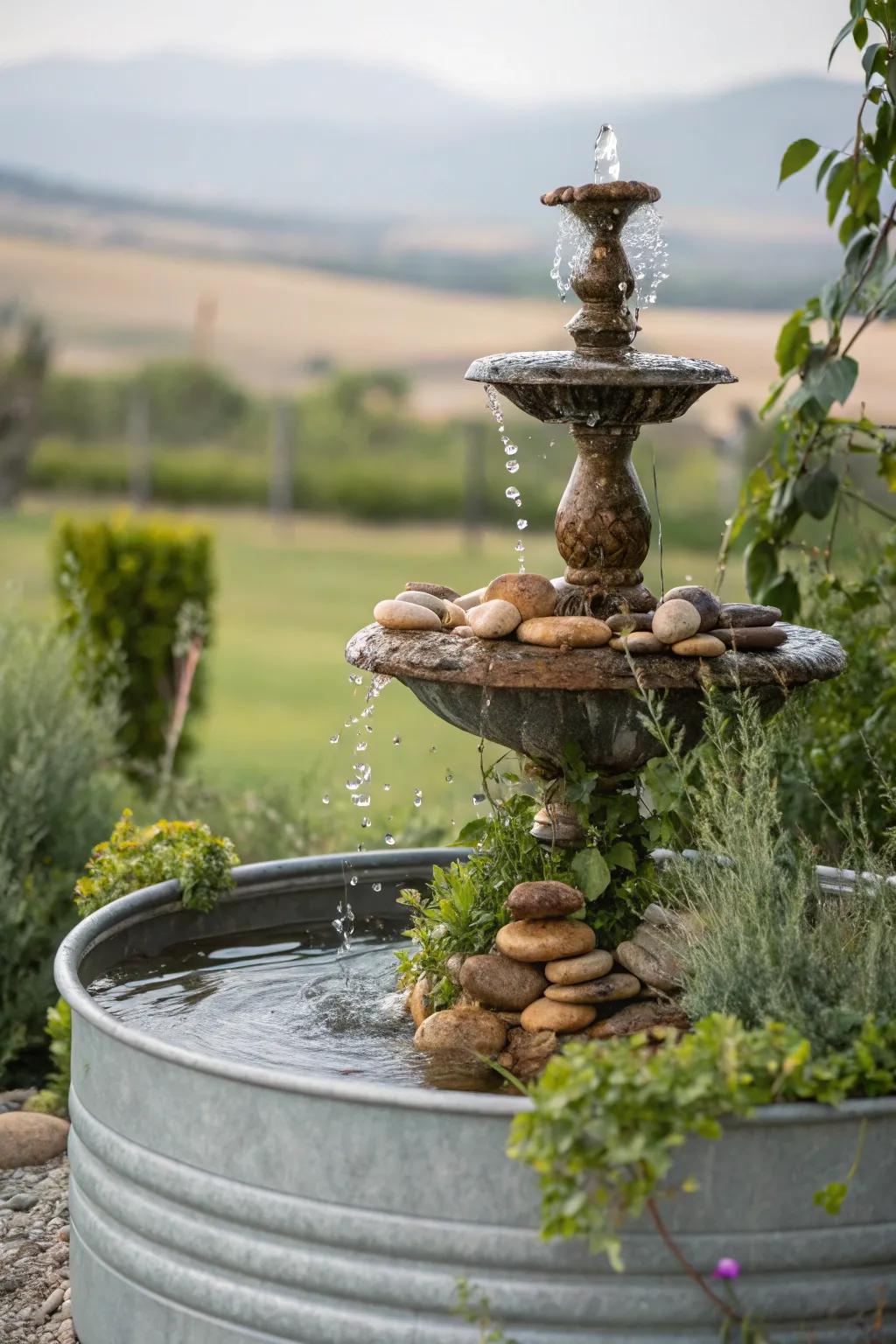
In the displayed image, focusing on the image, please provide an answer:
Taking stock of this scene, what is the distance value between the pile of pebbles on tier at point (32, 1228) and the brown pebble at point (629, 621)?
179 centimetres

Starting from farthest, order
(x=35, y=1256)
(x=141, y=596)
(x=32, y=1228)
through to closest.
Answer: (x=141, y=596) → (x=32, y=1228) → (x=35, y=1256)

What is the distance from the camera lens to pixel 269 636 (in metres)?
17.5

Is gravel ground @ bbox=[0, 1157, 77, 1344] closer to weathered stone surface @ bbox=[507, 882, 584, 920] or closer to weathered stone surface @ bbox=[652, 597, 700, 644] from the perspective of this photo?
weathered stone surface @ bbox=[507, 882, 584, 920]

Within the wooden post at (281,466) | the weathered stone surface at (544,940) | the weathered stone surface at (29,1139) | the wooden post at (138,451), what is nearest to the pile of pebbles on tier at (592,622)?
the weathered stone surface at (544,940)

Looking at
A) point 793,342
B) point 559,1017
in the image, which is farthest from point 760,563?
point 559,1017

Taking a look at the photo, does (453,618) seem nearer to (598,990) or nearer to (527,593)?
(527,593)

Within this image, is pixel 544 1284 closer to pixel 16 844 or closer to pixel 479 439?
pixel 16 844

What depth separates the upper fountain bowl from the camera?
114 inches

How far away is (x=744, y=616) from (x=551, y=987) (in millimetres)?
833

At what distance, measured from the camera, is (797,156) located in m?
3.95

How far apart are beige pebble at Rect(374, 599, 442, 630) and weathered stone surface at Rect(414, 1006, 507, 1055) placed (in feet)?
2.57

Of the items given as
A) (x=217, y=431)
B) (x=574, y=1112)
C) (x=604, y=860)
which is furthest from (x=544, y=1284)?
(x=217, y=431)

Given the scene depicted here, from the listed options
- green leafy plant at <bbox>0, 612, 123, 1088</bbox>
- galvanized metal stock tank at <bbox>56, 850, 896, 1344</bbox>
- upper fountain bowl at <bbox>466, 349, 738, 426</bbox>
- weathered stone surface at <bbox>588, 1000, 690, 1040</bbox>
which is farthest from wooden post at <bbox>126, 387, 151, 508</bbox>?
galvanized metal stock tank at <bbox>56, 850, 896, 1344</bbox>

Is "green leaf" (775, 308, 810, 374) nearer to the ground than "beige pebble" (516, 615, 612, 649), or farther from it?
farther from it
